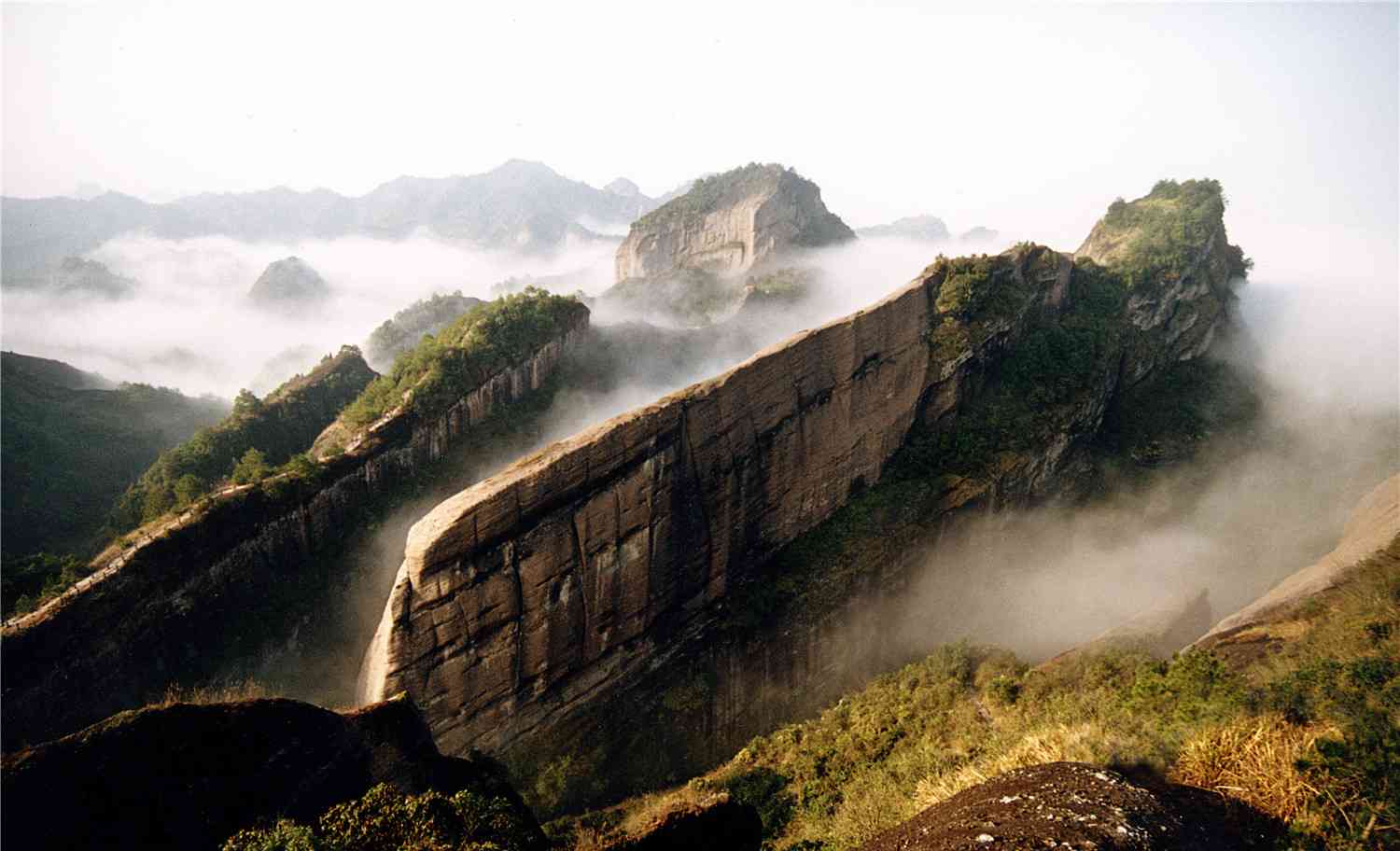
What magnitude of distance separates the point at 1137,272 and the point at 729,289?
138 feet

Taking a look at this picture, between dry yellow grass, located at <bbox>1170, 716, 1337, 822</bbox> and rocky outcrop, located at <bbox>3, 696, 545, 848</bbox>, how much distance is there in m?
8.98

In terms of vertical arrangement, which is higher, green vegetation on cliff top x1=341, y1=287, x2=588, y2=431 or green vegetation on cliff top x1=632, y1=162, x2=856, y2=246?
green vegetation on cliff top x1=632, y1=162, x2=856, y2=246

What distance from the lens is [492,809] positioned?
965cm

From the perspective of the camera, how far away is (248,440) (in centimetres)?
3100

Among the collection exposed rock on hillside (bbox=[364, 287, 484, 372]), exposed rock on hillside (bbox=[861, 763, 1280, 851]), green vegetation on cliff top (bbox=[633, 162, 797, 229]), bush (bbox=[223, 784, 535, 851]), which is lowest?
bush (bbox=[223, 784, 535, 851])

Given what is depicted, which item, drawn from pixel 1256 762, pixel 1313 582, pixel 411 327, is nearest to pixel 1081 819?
pixel 1256 762

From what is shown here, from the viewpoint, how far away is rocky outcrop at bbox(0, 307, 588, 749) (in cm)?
1541

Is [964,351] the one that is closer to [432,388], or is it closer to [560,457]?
[560,457]

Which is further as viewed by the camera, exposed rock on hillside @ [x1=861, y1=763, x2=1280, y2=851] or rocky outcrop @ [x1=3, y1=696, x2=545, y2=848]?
rocky outcrop @ [x1=3, y1=696, x2=545, y2=848]

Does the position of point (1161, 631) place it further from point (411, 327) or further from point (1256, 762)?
point (411, 327)

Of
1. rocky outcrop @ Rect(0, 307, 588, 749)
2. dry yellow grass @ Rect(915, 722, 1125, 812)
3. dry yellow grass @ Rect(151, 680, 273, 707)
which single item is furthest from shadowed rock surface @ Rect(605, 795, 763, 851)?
rocky outcrop @ Rect(0, 307, 588, 749)

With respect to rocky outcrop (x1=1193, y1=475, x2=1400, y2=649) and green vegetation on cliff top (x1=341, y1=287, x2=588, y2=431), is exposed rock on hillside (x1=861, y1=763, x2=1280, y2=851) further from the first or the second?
green vegetation on cliff top (x1=341, y1=287, x2=588, y2=431)

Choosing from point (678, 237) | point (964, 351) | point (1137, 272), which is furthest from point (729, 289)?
point (964, 351)

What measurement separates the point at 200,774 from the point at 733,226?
74594 mm
